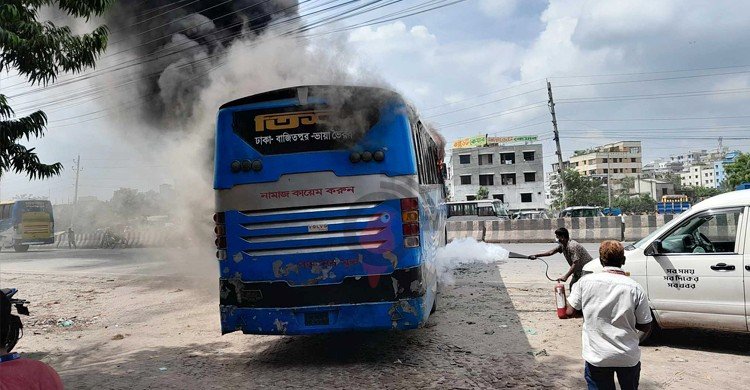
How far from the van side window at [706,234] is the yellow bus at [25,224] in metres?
34.7

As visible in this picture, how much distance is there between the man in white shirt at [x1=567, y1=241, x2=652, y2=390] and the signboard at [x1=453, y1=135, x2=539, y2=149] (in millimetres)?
64768

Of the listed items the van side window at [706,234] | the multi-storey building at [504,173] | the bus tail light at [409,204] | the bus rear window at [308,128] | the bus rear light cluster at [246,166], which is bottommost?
the van side window at [706,234]

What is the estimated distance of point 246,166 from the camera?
5035 mm

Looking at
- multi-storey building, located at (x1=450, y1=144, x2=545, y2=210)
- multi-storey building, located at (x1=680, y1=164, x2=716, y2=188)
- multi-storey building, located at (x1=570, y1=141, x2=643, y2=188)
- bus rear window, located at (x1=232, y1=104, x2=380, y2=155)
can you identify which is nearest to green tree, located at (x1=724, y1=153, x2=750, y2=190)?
multi-storey building, located at (x1=450, y1=144, x2=545, y2=210)

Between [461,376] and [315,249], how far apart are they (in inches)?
71.2

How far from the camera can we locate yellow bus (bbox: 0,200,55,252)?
30016 mm

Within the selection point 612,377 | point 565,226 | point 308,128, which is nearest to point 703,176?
point 565,226

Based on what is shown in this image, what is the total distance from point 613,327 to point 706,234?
332 cm

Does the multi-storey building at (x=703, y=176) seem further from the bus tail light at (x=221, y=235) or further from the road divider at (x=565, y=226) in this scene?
the bus tail light at (x=221, y=235)

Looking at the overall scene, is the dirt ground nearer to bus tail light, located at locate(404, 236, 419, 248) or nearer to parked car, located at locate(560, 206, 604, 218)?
bus tail light, located at locate(404, 236, 419, 248)

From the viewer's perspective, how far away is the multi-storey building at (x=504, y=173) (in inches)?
2495

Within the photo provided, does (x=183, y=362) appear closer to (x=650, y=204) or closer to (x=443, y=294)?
(x=443, y=294)

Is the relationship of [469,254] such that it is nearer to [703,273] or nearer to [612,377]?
[703,273]

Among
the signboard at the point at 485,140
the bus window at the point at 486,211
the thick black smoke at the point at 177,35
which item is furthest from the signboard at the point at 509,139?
the thick black smoke at the point at 177,35
